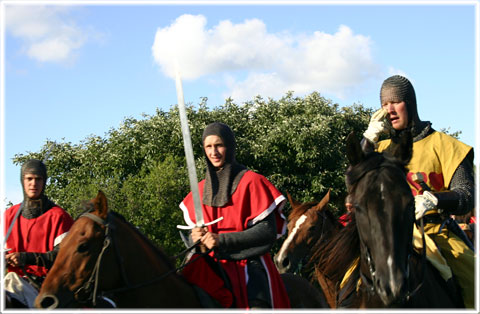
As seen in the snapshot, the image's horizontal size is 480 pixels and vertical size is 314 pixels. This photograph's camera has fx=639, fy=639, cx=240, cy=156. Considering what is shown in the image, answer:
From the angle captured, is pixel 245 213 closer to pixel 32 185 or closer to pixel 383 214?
pixel 383 214

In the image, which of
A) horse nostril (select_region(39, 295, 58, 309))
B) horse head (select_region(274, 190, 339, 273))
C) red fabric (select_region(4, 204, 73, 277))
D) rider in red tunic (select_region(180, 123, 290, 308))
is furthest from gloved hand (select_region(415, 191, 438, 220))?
horse head (select_region(274, 190, 339, 273))

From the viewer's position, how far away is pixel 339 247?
5.19 meters

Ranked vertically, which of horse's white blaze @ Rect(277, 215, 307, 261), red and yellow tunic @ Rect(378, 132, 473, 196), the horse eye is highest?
red and yellow tunic @ Rect(378, 132, 473, 196)

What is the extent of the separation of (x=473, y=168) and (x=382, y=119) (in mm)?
911

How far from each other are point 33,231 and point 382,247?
5.37m

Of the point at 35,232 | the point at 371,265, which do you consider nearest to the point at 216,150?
the point at 371,265

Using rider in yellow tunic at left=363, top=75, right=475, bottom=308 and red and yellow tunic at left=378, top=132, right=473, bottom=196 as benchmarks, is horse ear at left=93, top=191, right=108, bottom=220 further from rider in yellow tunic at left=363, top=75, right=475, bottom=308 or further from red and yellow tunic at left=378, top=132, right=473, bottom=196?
red and yellow tunic at left=378, top=132, right=473, bottom=196

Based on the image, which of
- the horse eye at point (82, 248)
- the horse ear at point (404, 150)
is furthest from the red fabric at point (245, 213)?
the horse ear at point (404, 150)

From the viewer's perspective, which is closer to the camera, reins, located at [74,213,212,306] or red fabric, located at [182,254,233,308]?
reins, located at [74,213,212,306]

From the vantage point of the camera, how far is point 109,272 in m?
5.50

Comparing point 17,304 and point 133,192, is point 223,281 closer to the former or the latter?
point 17,304

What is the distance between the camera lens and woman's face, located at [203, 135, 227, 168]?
638cm

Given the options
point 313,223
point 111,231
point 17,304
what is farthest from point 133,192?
point 111,231

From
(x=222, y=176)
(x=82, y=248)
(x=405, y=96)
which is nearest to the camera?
(x=82, y=248)
